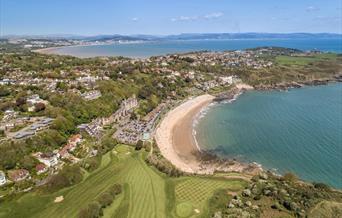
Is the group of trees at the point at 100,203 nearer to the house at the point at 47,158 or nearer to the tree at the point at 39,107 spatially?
the house at the point at 47,158

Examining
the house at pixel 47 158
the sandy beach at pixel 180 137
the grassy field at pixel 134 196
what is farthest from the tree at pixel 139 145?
the house at pixel 47 158

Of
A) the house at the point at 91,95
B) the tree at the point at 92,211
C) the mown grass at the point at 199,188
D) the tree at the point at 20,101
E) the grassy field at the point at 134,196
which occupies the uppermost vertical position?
the tree at the point at 20,101

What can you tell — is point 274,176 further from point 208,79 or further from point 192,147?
point 208,79

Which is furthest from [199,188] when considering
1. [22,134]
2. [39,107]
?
[39,107]

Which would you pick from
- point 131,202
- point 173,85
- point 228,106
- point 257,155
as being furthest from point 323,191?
point 173,85

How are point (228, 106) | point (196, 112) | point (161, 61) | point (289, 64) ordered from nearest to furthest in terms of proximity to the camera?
point (196, 112)
point (228, 106)
point (161, 61)
point (289, 64)
